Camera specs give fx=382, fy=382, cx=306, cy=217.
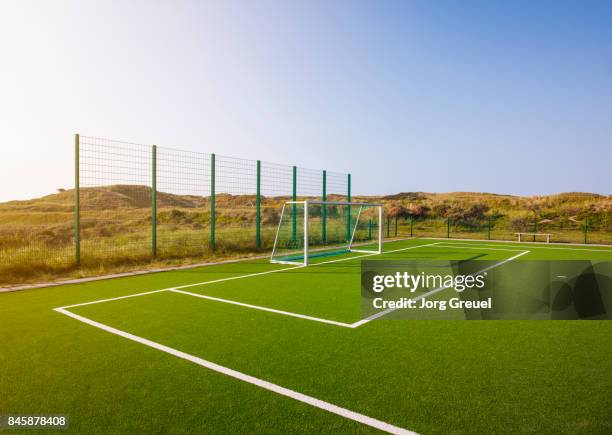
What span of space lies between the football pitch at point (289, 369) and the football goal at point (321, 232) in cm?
564

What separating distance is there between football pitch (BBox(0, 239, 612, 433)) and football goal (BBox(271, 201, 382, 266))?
18.5 feet

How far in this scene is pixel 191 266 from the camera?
954 cm

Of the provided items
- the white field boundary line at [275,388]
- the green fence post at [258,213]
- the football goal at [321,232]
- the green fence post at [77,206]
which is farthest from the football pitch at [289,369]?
the green fence post at [258,213]

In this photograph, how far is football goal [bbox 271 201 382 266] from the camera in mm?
12422

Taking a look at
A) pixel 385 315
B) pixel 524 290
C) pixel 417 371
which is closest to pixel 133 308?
pixel 385 315

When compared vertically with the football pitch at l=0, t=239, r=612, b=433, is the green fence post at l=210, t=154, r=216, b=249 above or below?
above

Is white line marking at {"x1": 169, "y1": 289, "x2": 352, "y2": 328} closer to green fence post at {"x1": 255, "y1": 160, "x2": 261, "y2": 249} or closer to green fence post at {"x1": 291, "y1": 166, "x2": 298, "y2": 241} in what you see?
green fence post at {"x1": 255, "y1": 160, "x2": 261, "y2": 249}

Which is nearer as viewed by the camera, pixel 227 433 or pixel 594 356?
pixel 227 433

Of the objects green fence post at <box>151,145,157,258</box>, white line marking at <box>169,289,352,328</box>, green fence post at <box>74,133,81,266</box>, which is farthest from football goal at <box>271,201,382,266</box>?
green fence post at <box>74,133,81,266</box>

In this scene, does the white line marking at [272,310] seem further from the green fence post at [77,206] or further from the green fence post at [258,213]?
the green fence post at [258,213]

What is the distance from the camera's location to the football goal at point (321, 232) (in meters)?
12.4

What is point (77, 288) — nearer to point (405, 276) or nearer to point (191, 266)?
point (191, 266)

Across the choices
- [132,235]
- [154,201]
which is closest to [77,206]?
[132,235]

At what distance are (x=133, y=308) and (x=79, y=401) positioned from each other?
2.80 m
